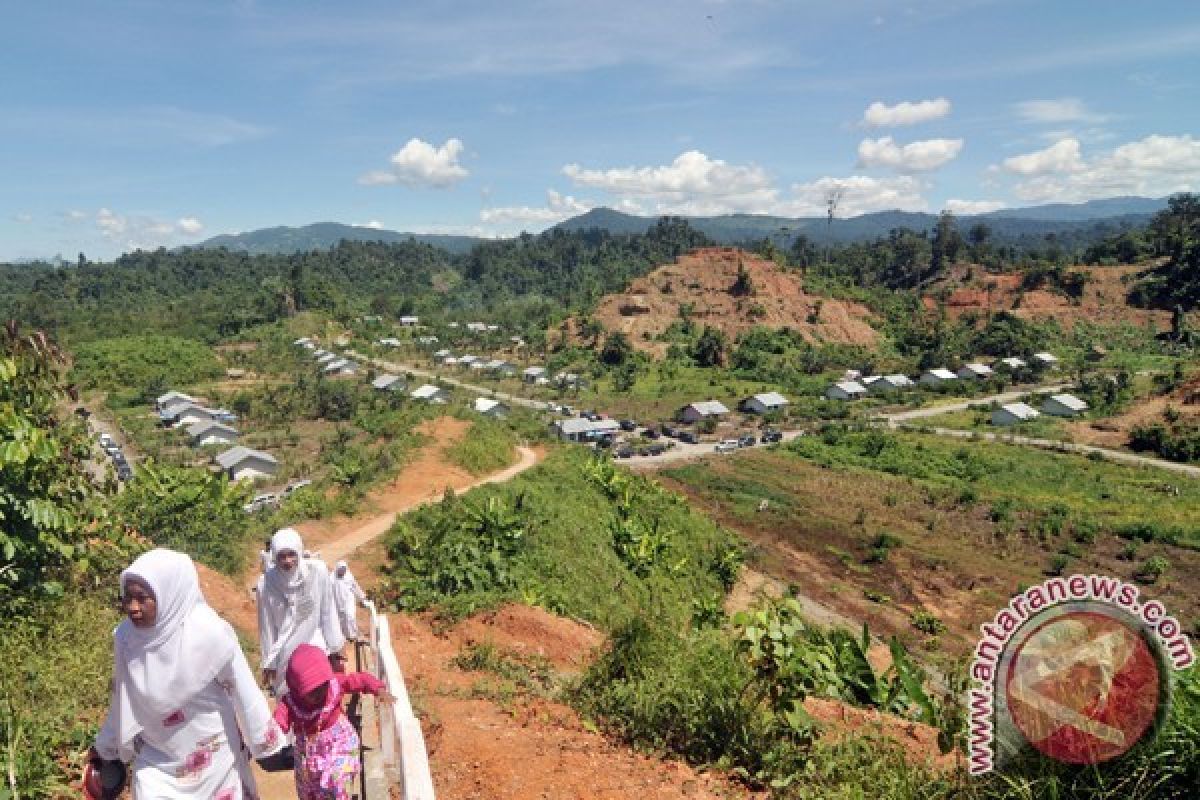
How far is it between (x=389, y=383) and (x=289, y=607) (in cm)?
5198

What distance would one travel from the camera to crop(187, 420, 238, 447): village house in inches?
1644

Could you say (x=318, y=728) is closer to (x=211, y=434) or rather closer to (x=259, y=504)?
(x=259, y=504)

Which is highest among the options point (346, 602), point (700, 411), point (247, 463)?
point (346, 602)

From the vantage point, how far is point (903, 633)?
2070cm

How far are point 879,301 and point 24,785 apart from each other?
3391 inches

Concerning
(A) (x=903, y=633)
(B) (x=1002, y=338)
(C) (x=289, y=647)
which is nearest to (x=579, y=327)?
(B) (x=1002, y=338)

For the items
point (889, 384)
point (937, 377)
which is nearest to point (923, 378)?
point (937, 377)

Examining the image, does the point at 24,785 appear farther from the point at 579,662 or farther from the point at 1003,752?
the point at 579,662

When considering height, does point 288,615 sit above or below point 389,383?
above

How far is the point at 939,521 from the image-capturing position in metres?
31.4

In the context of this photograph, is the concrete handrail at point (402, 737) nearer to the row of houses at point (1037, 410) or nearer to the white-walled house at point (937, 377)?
the row of houses at point (1037, 410)

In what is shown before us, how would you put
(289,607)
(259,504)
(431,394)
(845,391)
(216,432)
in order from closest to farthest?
(289,607), (259,504), (216,432), (431,394), (845,391)

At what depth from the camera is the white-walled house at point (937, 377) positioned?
60312 millimetres

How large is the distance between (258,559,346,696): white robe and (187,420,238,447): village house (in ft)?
134
